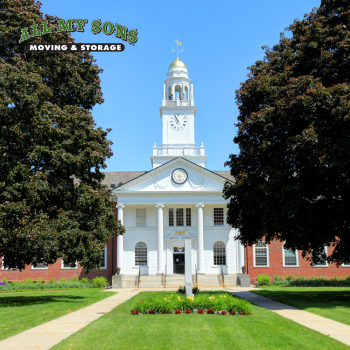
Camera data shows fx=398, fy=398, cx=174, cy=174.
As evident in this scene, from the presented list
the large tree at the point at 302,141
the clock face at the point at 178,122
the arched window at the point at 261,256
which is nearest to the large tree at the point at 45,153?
the large tree at the point at 302,141

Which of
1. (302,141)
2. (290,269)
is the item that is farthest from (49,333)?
(290,269)

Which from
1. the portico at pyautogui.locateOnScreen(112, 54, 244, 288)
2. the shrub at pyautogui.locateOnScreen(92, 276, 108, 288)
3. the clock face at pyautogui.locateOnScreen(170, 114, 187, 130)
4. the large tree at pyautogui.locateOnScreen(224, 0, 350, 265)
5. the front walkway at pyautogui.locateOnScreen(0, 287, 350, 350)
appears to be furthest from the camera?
the clock face at pyautogui.locateOnScreen(170, 114, 187, 130)

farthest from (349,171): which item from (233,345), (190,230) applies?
(190,230)

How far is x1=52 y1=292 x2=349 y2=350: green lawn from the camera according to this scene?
9336 mm

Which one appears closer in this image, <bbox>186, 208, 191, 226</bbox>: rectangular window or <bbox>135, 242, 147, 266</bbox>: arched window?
<bbox>135, 242, 147, 266</bbox>: arched window

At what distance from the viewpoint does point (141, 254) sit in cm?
4003

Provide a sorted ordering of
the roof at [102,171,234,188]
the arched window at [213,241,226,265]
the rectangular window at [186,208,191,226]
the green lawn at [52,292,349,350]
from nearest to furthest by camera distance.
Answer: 1. the green lawn at [52,292,349,350]
2. the arched window at [213,241,226,265]
3. the rectangular window at [186,208,191,226]
4. the roof at [102,171,234,188]

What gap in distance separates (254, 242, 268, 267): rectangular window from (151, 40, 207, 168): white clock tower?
508 inches

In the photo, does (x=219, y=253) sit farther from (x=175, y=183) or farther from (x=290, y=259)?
(x=175, y=183)

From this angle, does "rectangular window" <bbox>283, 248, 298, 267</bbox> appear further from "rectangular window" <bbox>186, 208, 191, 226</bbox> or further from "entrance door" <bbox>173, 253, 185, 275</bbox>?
"entrance door" <bbox>173, 253, 185, 275</bbox>

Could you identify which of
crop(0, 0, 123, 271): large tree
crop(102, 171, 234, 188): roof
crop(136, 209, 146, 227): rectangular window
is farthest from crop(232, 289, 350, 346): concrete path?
crop(102, 171, 234, 188): roof

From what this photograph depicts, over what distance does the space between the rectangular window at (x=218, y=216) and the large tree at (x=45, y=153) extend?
65.8 feet

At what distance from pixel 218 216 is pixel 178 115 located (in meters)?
14.5

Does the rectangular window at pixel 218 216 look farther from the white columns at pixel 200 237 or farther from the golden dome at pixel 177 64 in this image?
the golden dome at pixel 177 64
